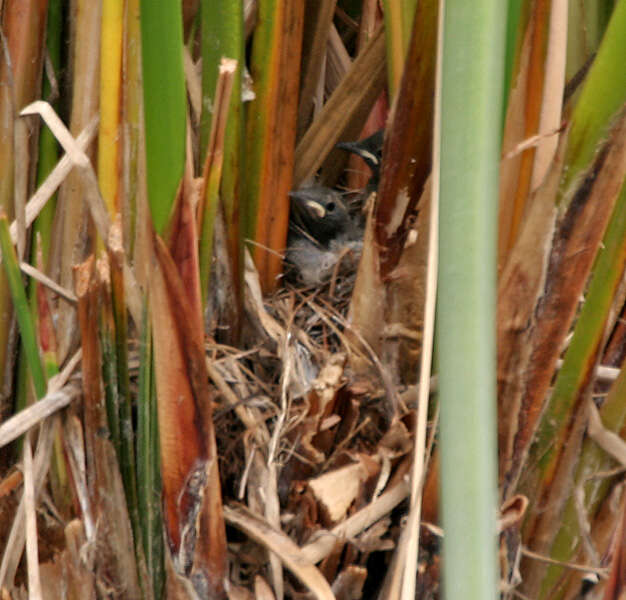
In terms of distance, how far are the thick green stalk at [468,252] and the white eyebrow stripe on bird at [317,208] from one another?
0.63 meters

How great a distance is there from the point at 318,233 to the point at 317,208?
0.09 m

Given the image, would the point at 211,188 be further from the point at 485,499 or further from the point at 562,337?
the point at 485,499

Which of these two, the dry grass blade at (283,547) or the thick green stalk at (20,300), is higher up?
the thick green stalk at (20,300)

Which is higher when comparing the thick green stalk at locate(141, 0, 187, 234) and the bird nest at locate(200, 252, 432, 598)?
the thick green stalk at locate(141, 0, 187, 234)

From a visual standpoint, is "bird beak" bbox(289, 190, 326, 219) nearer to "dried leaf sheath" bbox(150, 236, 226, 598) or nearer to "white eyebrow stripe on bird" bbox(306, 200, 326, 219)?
"white eyebrow stripe on bird" bbox(306, 200, 326, 219)

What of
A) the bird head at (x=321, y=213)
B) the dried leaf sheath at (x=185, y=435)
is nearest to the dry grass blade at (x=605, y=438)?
the dried leaf sheath at (x=185, y=435)

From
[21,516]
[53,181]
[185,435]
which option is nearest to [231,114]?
[53,181]

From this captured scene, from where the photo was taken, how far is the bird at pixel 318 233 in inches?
43.1

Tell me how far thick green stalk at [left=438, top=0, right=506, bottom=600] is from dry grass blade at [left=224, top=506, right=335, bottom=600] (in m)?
0.30

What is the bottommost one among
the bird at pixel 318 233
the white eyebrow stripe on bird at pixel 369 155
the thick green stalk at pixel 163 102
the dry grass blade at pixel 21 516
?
the dry grass blade at pixel 21 516

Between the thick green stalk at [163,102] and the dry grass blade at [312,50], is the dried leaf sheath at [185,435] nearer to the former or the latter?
the thick green stalk at [163,102]

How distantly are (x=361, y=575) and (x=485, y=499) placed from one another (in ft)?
1.18

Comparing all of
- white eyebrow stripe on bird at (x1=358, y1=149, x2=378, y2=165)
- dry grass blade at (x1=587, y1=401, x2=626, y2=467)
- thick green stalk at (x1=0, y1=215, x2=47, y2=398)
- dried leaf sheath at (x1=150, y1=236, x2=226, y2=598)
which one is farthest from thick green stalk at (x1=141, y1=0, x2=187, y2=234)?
white eyebrow stripe on bird at (x1=358, y1=149, x2=378, y2=165)

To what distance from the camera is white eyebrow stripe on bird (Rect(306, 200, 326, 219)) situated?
1.11m
